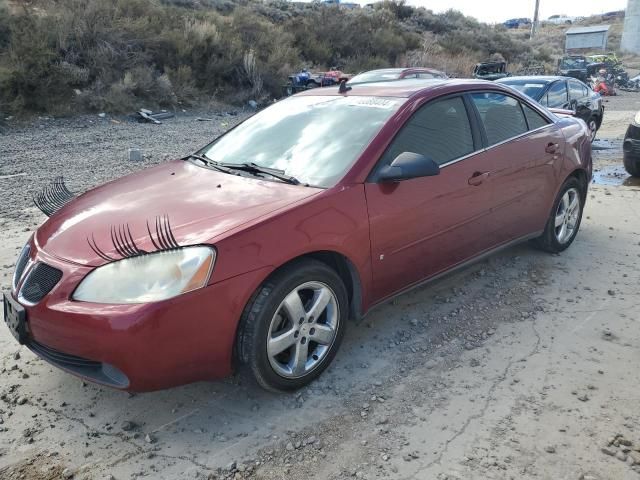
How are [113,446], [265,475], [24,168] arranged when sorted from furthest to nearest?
1. [24,168]
2. [113,446]
3. [265,475]

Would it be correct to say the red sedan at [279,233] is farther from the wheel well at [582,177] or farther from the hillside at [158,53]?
the hillside at [158,53]

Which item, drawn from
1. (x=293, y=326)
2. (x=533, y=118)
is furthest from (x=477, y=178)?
(x=293, y=326)

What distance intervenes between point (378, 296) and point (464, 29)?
39713 millimetres

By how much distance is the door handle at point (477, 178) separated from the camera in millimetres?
3873

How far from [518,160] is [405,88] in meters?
1.12

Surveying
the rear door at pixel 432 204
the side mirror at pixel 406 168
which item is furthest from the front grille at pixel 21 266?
the side mirror at pixel 406 168

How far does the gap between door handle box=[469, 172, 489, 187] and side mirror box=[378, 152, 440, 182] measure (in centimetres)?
69

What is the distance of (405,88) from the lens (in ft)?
12.8

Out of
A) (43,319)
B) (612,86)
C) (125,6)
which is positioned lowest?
(612,86)

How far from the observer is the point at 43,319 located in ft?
8.72

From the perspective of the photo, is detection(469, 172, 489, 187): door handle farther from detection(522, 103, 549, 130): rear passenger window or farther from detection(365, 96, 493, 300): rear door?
detection(522, 103, 549, 130): rear passenger window

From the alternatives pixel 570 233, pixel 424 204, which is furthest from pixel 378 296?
pixel 570 233

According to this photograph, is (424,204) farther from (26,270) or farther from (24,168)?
(24,168)

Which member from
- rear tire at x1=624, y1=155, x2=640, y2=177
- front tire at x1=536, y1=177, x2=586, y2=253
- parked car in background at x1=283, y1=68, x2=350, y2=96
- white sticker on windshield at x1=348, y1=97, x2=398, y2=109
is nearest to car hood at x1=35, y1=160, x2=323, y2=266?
white sticker on windshield at x1=348, y1=97, x2=398, y2=109
